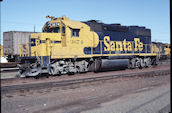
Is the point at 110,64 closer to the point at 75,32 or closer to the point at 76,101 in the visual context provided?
the point at 75,32

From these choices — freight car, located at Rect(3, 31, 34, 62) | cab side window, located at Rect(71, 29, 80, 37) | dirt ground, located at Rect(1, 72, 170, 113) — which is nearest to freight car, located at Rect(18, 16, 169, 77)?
cab side window, located at Rect(71, 29, 80, 37)

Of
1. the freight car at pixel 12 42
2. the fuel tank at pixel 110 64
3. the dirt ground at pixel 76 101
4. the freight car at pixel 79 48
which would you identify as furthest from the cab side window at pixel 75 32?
the freight car at pixel 12 42

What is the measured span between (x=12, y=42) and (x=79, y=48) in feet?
39.4

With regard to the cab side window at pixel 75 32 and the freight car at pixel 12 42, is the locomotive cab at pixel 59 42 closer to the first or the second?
the cab side window at pixel 75 32

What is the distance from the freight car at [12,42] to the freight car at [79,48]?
958cm

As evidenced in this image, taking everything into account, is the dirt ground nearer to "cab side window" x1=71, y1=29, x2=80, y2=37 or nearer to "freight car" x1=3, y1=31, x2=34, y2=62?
"cab side window" x1=71, y1=29, x2=80, y2=37

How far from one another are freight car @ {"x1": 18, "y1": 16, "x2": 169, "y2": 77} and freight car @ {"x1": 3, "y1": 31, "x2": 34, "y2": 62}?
31.4 ft

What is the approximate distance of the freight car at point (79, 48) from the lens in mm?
12391

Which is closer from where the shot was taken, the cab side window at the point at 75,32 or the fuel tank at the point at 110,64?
the cab side window at the point at 75,32

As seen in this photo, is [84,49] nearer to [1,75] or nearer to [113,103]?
[1,75]

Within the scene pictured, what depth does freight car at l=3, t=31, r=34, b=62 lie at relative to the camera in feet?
74.1

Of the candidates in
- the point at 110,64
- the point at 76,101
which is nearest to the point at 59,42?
the point at 110,64

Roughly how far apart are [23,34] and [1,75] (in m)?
10.9

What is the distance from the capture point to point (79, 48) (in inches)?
542
